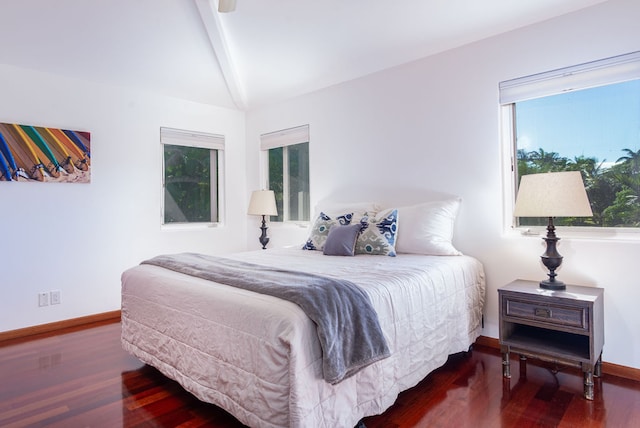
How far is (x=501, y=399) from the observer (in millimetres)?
2045

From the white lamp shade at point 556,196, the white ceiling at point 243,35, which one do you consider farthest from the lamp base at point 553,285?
the white ceiling at point 243,35

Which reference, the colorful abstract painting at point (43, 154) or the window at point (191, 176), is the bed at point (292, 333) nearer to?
the colorful abstract painting at point (43, 154)

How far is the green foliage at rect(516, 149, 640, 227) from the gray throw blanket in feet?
5.98

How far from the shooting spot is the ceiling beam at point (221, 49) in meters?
3.20

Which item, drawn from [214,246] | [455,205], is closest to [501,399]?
[455,205]

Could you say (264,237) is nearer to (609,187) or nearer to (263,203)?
(263,203)

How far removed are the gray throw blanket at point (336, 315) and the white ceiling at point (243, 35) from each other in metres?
2.19

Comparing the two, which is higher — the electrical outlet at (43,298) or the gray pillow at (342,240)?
the gray pillow at (342,240)

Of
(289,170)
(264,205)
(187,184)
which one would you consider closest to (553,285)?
(264,205)

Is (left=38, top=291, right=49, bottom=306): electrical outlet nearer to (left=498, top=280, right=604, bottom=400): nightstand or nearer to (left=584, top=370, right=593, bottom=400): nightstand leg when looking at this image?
(left=498, top=280, right=604, bottom=400): nightstand

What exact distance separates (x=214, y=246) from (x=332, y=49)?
2.64 meters

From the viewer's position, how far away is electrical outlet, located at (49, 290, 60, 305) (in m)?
3.41

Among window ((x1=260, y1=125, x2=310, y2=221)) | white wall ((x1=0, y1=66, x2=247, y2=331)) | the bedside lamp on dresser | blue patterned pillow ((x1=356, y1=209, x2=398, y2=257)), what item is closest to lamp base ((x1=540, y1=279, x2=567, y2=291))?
the bedside lamp on dresser

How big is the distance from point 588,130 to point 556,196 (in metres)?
0.74
